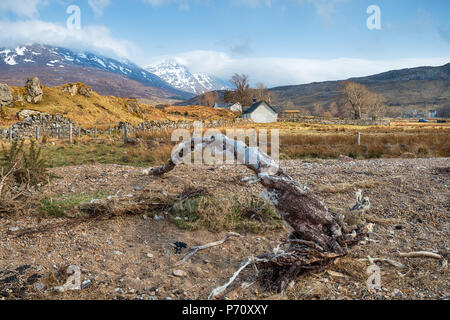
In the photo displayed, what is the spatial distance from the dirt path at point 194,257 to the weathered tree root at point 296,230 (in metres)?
0.19

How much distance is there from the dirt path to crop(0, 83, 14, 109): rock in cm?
2820

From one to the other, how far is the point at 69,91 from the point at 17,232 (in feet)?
126

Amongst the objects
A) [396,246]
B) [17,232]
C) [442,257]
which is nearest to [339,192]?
[396,246]

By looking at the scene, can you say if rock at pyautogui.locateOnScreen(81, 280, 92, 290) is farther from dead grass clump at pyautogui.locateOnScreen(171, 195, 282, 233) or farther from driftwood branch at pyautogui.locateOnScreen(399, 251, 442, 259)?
driftwood branch at pyautogui.locateOnScreen(399, 251, 442, 259)

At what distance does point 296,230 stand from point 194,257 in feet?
4.93

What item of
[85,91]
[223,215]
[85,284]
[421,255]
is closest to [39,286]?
[85,284]

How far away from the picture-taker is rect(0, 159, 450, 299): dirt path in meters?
3.52

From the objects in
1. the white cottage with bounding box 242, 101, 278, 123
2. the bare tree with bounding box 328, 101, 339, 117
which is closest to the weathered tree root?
the white cottage with bounding box 242, 101, 278, 123

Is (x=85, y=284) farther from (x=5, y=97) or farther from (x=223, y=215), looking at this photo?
(x=5, y=97)

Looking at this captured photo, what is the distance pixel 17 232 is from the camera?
4871mm

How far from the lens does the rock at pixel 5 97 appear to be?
95.2 feet
